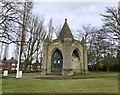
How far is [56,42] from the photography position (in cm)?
4294

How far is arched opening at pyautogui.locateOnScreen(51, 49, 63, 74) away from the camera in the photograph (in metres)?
42.7

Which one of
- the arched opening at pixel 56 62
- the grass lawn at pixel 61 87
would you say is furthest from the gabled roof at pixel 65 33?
the grass lawn at pixel 61 87

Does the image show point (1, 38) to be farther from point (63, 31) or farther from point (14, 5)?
point (63, 31)

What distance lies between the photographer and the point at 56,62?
43156 mm

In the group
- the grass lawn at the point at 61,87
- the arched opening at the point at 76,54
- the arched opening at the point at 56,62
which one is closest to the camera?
the grass lawn at the point at 61,87

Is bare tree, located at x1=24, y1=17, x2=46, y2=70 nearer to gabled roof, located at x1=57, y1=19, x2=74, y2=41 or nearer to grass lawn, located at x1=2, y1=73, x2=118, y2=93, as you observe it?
gabled roof, located at x1=57, y1=19, x2=74, y2=41

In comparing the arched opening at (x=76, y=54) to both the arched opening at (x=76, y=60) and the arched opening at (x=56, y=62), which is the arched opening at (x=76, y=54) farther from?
the arched opening at (x=56, y=62)

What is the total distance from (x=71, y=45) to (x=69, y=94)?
2920 centimetres

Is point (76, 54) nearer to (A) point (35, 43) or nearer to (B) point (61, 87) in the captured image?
(A) point (35, 43)

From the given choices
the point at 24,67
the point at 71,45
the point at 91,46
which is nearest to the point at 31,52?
the point at 24,67

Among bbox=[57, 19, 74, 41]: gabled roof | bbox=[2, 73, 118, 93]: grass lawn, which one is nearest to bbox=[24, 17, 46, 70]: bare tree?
bbox=[57, 19, 74, 41]: gabled roof

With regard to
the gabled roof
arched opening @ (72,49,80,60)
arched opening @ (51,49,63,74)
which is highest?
the gabled roof

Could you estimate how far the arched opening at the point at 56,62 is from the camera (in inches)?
1680

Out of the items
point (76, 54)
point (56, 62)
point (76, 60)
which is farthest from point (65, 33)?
point (56, 62)
